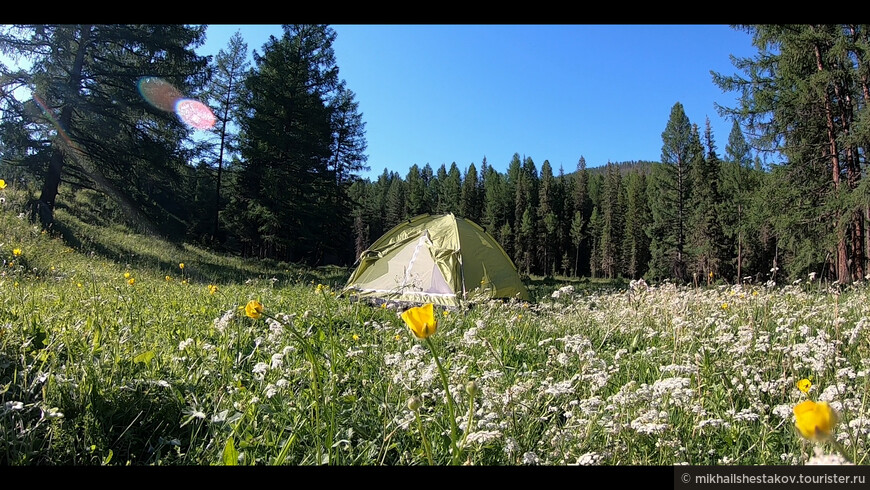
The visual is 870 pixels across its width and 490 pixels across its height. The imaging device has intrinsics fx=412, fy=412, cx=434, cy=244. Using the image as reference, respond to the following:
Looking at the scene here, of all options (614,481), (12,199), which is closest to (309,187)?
(12,199)

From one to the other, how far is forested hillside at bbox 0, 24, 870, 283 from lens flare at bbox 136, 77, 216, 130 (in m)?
0.06

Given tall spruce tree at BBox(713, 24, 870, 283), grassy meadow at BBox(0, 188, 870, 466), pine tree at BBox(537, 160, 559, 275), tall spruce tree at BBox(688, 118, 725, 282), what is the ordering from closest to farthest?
1. grassy meadow at BBox(0, 188, 870, 466)
2. tall spruce tree at BBox(713, 24, 870, 283)
3. tall spruce tree at BBox(688, 118, 725, 282)
4. pine tree at BBox(537, 160, 559, 275)

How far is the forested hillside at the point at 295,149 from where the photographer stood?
432 inches

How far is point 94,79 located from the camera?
39.8ft

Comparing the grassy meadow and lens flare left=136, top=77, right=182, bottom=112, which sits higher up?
lens flare left=136, top=77, right=182, bottom=112

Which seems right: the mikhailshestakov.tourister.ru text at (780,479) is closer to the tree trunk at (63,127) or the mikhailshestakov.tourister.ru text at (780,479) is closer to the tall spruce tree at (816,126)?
the tall spruce tree at (816,126)

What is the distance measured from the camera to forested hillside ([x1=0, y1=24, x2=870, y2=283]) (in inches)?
432

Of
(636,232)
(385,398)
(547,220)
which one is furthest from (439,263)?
(636,232)

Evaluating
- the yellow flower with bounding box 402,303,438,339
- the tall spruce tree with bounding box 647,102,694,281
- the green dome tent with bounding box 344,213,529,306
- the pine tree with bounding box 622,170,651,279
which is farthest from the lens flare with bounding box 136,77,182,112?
the pine tree with bounding box 622,170,651,279

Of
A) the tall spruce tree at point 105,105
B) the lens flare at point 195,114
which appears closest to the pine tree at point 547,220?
the lens flare at point 195,114

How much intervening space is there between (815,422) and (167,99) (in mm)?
17067

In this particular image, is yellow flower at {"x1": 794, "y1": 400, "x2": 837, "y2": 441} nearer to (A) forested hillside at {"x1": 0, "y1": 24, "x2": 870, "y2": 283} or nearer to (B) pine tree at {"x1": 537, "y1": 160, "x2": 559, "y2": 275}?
(A) forested hillside at {"x1": 0, "y1": 24, "x2": 870, "y2": 283}

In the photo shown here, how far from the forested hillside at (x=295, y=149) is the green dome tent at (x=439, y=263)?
3100 millimetres
